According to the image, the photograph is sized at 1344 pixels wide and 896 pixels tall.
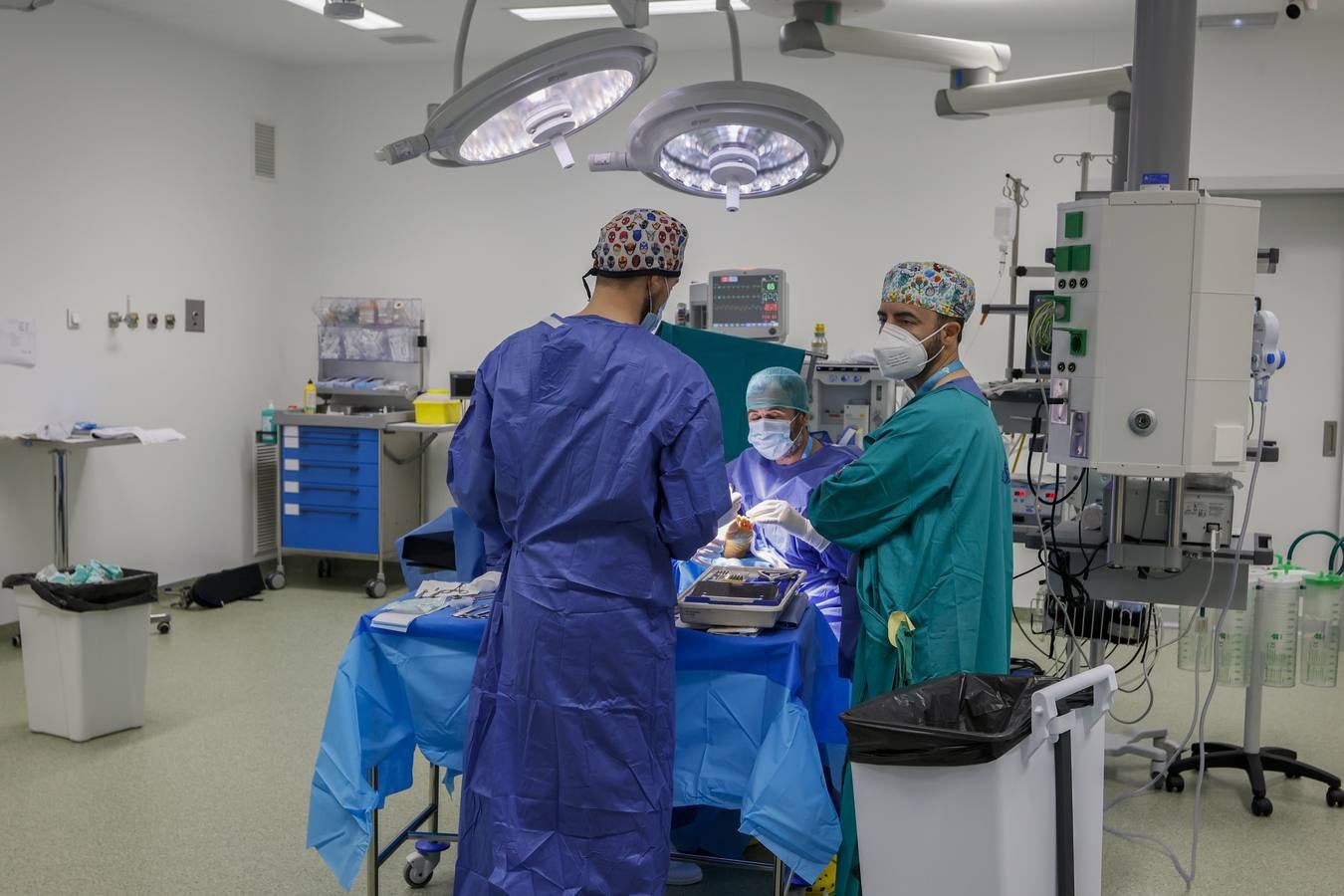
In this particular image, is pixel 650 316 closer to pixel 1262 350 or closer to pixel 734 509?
pixel 734 509

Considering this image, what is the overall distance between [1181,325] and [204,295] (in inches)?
213

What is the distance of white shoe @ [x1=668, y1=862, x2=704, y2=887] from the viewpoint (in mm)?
2996

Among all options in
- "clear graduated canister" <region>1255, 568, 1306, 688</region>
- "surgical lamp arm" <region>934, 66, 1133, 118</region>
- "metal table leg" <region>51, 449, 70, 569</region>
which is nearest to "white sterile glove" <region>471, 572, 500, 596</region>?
"surgical lamp arm" <region>934, 66, 1133, 118</region>

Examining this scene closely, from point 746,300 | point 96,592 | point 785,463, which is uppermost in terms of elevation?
point 746,300

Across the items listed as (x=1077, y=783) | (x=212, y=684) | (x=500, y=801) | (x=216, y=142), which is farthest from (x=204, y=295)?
(x=1077, y=783)

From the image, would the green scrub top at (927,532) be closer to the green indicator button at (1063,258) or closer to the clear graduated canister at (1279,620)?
the green indicator button at (1063,258)

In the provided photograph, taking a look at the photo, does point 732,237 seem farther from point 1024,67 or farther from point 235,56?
point 235,56

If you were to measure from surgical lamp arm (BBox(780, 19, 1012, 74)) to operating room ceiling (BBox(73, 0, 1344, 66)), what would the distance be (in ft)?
5.87

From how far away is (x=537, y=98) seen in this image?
2.17 metres

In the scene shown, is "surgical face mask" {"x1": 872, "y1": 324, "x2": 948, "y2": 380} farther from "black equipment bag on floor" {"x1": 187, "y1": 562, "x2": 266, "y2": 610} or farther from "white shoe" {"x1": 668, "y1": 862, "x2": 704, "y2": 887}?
"black equipment bag on floor" {"x1": 187, "y1": 562, "x2": 266, "y2": 610}

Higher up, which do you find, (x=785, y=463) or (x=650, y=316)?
(x=650, y=316)

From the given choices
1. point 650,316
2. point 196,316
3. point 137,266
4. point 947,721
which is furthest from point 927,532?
point 196,316

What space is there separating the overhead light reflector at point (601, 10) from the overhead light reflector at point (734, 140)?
3079 millimetres

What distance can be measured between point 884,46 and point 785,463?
1266 millimetres
